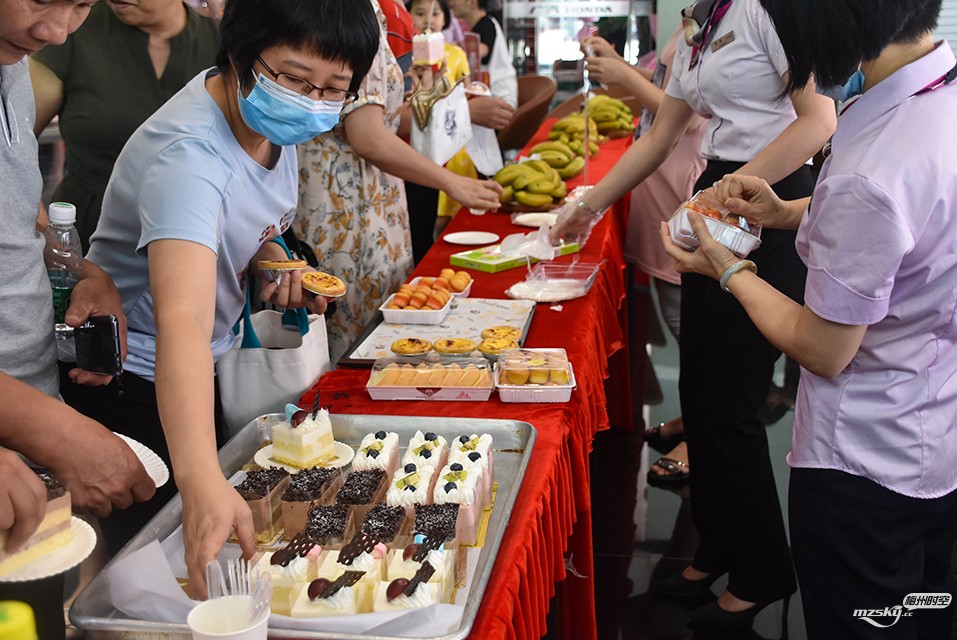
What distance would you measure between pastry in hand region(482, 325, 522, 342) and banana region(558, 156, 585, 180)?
2054 millimetres

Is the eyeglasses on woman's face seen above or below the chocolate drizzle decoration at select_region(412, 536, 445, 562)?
above

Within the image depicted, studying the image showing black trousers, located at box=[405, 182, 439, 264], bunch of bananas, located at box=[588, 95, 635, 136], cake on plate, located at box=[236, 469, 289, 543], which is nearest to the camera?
cake on plate, located at box=[236, 469, 289, 543]

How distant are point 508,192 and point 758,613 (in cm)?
177

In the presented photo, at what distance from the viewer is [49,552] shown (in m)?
1.05

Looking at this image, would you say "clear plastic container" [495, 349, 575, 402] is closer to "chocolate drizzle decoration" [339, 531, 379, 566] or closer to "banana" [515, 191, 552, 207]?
"chocolate drizzle decoration" [339, 531, 379, 566]

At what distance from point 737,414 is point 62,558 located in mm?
1745

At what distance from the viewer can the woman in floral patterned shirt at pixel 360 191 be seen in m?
2.69

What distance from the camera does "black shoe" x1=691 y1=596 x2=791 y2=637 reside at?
255 centimetres

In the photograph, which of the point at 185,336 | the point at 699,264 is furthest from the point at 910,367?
the point at 185,336

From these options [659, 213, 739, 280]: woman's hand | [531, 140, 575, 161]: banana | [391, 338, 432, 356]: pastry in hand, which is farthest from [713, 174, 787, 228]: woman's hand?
[531, 140, 575, 161]: banana

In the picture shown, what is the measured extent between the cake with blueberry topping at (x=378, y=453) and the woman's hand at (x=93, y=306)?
0.44m

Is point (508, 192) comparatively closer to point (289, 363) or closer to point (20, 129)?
point (289, 363)

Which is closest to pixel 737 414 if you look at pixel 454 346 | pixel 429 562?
pixel 454 346

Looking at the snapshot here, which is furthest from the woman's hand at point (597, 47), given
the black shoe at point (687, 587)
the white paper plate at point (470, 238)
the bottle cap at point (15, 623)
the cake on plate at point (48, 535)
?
the bottle cap at point (15, 623)
